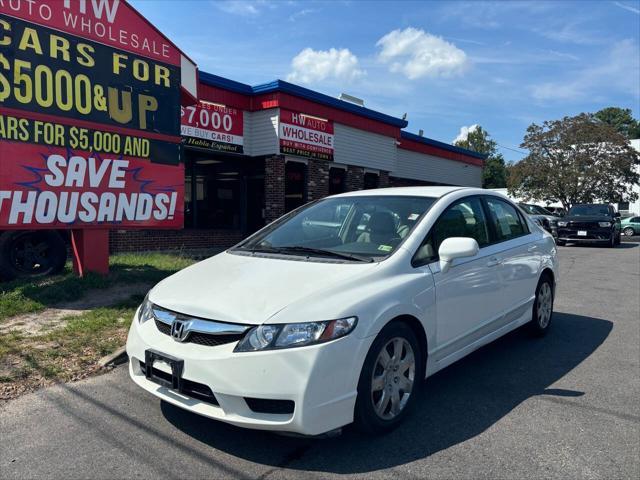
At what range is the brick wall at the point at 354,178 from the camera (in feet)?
59.4

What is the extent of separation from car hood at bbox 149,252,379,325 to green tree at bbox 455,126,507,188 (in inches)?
3044

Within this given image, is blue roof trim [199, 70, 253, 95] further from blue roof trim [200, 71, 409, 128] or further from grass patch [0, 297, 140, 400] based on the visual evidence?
grass patch [0, 297, 140, 400]

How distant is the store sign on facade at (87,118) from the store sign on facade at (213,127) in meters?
4.92

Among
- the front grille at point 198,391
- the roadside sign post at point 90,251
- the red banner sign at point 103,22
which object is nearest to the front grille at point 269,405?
the front grille at point 198,391

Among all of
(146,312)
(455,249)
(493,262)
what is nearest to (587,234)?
A: (493,262)

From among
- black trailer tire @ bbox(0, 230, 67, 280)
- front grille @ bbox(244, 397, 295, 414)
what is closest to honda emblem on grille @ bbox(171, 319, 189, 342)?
front grille @ bbox(244, 397, 295, 414)

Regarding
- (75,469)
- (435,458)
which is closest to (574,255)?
(435,458)

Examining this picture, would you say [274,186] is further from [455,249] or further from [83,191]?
[455,249]

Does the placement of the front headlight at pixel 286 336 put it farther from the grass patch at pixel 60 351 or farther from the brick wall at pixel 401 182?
the brick wall at pixel 401 182

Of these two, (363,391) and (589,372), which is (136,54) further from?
(589,372)

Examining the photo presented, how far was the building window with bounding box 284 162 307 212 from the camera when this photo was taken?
16188 mm

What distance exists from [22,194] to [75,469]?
5.00m

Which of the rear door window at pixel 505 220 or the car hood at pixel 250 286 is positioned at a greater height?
the rear door window at pixel 505 220

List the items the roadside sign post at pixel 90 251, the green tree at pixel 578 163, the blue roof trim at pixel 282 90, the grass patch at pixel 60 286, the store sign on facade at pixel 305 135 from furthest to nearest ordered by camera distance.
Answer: the green tree at pixel 578 163
the store sign on facade at pixel 305 135
the blue roof trim at pixel 282 90
the roadside sign post at pixel 90 251
the grass patch at pixel 60 286
